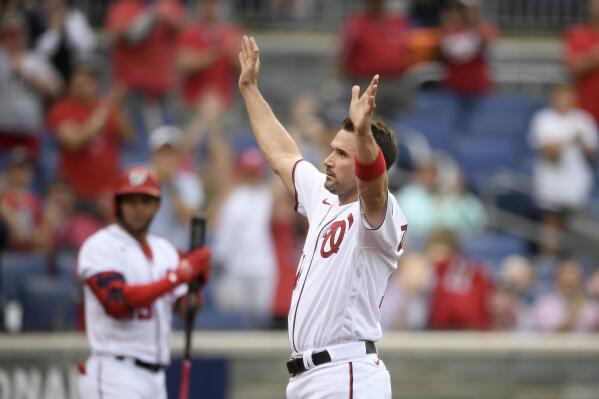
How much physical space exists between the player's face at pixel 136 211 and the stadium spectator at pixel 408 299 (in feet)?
12.1

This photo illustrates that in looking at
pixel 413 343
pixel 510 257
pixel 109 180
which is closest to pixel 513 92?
pixel 510 257

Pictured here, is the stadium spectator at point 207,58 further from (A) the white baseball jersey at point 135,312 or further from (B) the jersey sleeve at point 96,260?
(B) the jersey sleeve at point 96,260

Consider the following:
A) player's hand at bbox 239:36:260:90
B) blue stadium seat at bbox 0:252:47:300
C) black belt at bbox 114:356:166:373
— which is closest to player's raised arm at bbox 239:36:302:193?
player's hand at bbox 239:36:260:90

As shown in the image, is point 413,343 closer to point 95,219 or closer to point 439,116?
point 95,219

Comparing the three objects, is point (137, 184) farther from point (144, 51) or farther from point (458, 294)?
point (144, 51)

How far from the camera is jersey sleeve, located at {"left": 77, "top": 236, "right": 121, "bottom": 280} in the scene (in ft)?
23.8

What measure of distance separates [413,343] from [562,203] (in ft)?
13.5

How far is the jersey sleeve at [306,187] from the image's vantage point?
6.57 meters

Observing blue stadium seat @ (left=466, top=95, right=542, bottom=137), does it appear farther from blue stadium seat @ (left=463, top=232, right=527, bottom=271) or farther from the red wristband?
the red wristband

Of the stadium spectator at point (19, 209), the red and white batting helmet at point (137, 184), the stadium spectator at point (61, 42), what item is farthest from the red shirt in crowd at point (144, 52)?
the red and white batting helmet at point (137, 184)

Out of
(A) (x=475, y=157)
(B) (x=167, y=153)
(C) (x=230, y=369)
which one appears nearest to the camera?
(C) (x=230, y=369)

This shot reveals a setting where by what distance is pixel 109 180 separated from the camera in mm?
12305

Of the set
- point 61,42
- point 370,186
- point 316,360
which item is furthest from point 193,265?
point 61,42

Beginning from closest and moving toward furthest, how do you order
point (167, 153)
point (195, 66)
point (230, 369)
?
point (230, 369) < point (167, 153) < point (195, 66)
